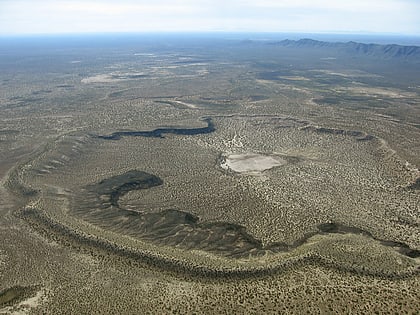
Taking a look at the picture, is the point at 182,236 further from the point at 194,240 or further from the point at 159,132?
the point at 159,132

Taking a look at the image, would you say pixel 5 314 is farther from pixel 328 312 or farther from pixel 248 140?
pixel 248 140

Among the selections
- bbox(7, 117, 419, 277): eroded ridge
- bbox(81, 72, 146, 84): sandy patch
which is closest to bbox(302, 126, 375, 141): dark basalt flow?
A: bbox(7, 117, 419, 277): eroded ridge

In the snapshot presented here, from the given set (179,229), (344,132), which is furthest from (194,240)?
(344,132)

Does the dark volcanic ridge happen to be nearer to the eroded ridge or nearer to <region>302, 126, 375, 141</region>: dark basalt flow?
the eroded ridge

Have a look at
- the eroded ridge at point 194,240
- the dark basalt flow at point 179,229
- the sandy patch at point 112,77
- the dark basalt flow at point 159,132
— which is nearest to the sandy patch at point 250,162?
the eroded ridge at point 194,240

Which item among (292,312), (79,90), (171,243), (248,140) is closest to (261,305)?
(292,312)
